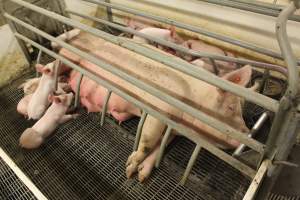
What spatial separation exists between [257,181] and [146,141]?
77cm

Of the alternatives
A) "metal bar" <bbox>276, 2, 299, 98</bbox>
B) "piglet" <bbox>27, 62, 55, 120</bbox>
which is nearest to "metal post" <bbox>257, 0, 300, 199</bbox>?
"metal bar" <bbox>276, 2, 299, 98</bbox>

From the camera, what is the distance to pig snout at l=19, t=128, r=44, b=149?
206 cm

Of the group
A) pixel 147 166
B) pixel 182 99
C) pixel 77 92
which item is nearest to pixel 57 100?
pixel 77 92

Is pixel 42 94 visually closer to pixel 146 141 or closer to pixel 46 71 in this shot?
pixel 46 71

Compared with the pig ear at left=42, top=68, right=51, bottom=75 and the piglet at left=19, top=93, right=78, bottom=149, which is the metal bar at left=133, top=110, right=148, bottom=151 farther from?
the pig ear at left=42, top=68, right=51, bottom=75

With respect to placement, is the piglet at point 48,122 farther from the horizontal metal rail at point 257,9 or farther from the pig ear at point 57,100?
the horizontal metal rail at point 257,9

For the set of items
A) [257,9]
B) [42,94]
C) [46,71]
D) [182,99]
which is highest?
[257,9]

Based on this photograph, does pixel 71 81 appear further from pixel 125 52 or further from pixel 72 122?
pixel 125 52

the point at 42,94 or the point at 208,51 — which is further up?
the point at 208,51

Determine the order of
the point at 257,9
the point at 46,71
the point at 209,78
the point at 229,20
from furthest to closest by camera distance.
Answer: the point at 229,20 < the point at 46,71 < the point at 257,9 < the point at 209,78

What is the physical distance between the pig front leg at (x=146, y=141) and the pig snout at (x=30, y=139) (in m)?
0.75

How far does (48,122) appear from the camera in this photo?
214cm

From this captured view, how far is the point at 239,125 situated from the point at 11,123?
1.86m

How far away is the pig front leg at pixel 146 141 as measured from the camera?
1.78 meters
